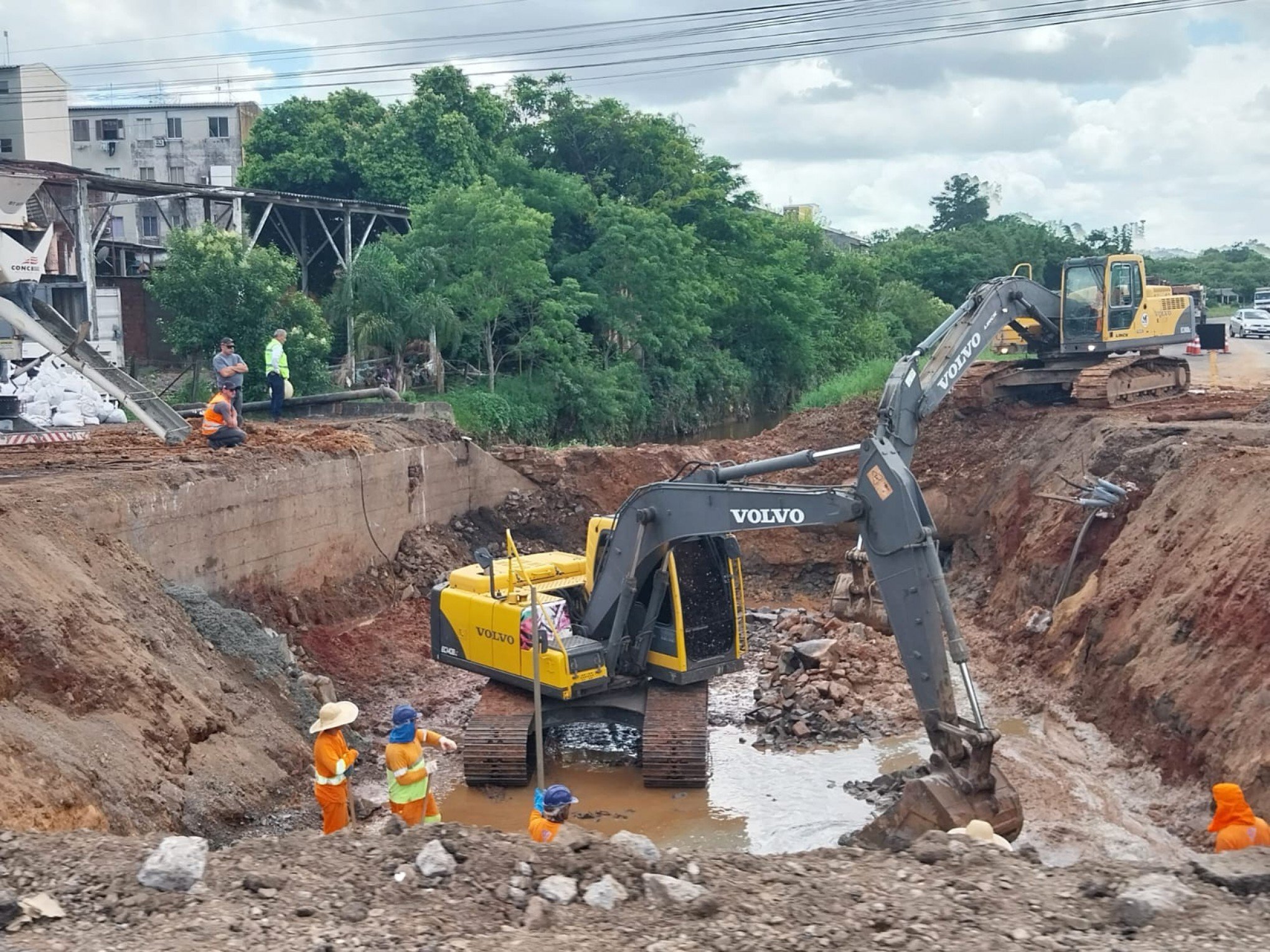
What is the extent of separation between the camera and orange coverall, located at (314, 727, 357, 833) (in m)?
9.30

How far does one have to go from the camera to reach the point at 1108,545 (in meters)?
16.2

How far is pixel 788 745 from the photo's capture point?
13.7 m

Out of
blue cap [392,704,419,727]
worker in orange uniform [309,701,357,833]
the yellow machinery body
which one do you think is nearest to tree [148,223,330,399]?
the yellow machinery body

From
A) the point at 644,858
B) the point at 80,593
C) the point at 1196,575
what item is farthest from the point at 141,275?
the point at 644,858

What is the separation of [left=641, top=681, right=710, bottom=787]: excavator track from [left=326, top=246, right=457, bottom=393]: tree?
736 inches

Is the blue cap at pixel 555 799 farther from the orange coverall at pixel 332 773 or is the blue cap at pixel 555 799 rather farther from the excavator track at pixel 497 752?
the excavator track at pixel 497 752

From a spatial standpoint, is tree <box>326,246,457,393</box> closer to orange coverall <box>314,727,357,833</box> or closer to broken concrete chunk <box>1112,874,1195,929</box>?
orange coverall <box>314,727,357,833</box>

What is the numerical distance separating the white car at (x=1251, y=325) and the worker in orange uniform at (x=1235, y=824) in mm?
41670

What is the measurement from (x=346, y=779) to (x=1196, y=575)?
8.81 meters

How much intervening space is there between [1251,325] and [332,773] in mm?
44327

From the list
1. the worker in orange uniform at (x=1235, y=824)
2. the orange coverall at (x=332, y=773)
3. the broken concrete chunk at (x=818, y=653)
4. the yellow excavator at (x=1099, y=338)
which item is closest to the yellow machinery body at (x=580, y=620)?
the broken concrete chunk at (x=818, y=653)

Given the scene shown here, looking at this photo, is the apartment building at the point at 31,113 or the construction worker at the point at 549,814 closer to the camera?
the construction worker at the point at 549,814

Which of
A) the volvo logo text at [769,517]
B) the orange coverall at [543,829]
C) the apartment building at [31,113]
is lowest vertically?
the orange coverall at [543,829]

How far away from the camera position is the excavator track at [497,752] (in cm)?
1227
